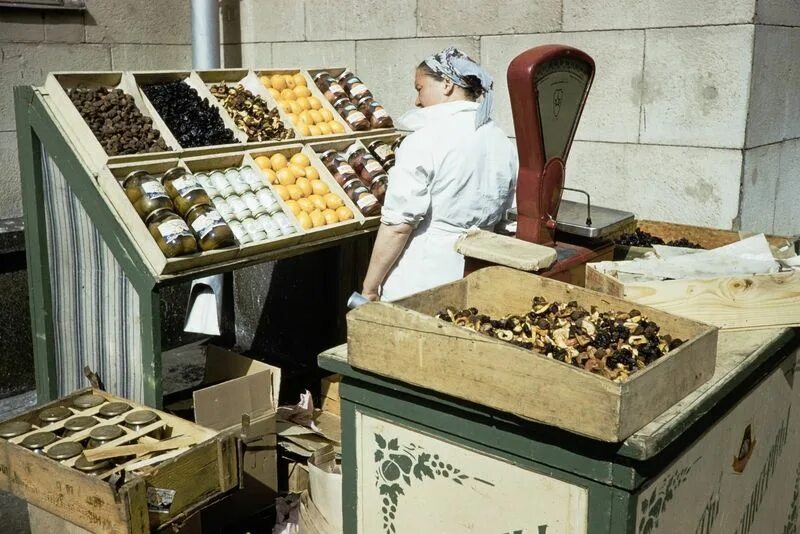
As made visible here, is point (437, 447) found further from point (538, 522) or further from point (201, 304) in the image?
point (201, 304)

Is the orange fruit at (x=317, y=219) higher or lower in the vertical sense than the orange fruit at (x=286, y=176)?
lower

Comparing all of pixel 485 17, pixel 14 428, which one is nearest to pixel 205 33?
pixel 485 17

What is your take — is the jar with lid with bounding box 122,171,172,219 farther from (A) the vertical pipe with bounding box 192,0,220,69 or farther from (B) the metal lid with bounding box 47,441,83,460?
(A) the vertical pipe with bounding box 192,0,220,69

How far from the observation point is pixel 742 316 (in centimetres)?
259

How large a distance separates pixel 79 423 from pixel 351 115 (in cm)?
249

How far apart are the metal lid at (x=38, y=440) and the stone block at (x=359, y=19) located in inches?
144

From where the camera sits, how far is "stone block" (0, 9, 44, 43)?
5.90 meters

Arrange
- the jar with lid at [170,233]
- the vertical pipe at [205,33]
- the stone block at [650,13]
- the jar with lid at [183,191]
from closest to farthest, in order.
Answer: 1. the jar with lid at [170,233]
2. the jar with lid at [183,191]
3. the stone block at [650,13]
4. the vertical pipe at [205,33]

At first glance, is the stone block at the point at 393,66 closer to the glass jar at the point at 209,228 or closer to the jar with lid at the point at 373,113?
the jar with lid at the point at 373,113

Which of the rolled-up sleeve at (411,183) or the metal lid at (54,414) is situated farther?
the rolled-up sleeve at (411,183)

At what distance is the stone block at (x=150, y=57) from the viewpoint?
665 cm

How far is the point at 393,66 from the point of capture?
5.74m

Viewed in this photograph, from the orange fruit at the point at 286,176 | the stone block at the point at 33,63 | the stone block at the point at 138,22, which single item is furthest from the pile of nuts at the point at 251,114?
the stone block at the point at 138,22

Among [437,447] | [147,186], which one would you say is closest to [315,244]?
[147,186]
